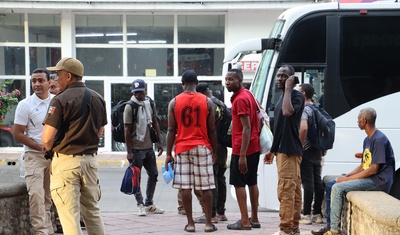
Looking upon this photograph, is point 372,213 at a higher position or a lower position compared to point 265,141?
lower

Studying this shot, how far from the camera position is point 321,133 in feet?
27.9

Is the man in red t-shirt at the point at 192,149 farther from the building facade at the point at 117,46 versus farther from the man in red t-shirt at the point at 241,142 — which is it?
the building facade at the point at 117,46

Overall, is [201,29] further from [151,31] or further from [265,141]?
[265,141]

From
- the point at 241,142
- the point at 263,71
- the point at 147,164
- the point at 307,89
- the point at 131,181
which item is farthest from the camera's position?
the point at 263,71

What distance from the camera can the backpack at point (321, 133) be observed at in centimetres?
847

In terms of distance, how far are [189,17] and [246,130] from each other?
13.6 meters

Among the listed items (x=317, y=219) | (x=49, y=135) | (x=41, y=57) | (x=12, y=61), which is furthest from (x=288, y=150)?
(x=12, y=61)

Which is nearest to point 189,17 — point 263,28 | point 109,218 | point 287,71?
point 263,28

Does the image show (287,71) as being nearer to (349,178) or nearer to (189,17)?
(349,178)

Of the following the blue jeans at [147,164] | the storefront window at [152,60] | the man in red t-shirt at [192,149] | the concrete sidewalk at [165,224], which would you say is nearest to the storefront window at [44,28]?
the storefront window at [152,60]

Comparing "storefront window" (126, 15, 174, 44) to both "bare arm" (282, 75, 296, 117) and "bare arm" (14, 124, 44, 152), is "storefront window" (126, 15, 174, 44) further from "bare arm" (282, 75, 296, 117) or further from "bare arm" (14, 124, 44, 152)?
"bare arm" (14, 124, 44, 152)

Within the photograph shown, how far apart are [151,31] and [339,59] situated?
11866mm

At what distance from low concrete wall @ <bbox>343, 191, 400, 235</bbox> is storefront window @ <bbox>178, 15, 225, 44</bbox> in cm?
1454

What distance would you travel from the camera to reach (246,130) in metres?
7.88
